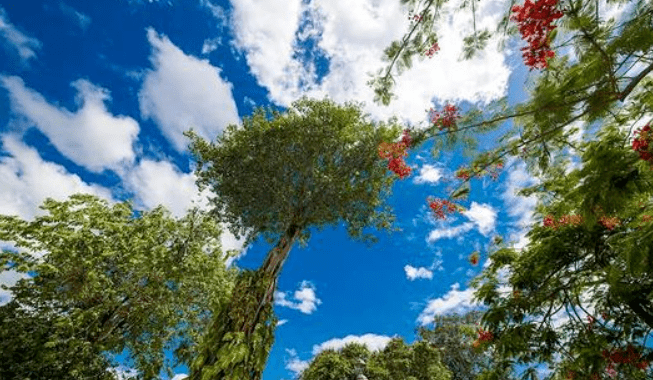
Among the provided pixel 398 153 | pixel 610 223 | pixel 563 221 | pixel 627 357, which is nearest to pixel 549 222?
pixel 563 221

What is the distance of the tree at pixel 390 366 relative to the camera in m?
Answer: 18.2

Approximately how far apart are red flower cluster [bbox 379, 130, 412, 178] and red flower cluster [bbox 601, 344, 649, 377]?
13.8 feet

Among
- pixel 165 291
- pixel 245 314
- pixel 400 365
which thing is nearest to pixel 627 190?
pixel 245 314

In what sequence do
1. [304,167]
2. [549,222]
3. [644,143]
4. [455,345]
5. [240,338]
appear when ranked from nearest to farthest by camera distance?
[644,143] → [549,222] → [240,338] → [304,167] → [455,345]

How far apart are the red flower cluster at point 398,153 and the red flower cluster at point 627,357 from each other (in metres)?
4.22

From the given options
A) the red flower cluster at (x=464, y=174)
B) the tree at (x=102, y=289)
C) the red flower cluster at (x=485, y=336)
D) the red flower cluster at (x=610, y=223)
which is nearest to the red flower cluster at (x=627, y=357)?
the red flower cluster at (x=485, y=336)

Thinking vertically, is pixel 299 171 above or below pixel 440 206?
above

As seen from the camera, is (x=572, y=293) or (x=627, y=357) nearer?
(x=627, y=357)

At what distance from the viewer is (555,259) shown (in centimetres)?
655

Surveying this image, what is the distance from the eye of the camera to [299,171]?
37.6 feet

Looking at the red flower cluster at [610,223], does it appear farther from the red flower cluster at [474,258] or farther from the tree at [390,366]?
the tree at [390,366]

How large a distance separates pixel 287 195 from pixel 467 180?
774cm

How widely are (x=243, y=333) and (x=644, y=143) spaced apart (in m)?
7.57

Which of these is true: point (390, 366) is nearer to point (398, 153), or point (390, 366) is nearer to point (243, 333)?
point (243, 333)
